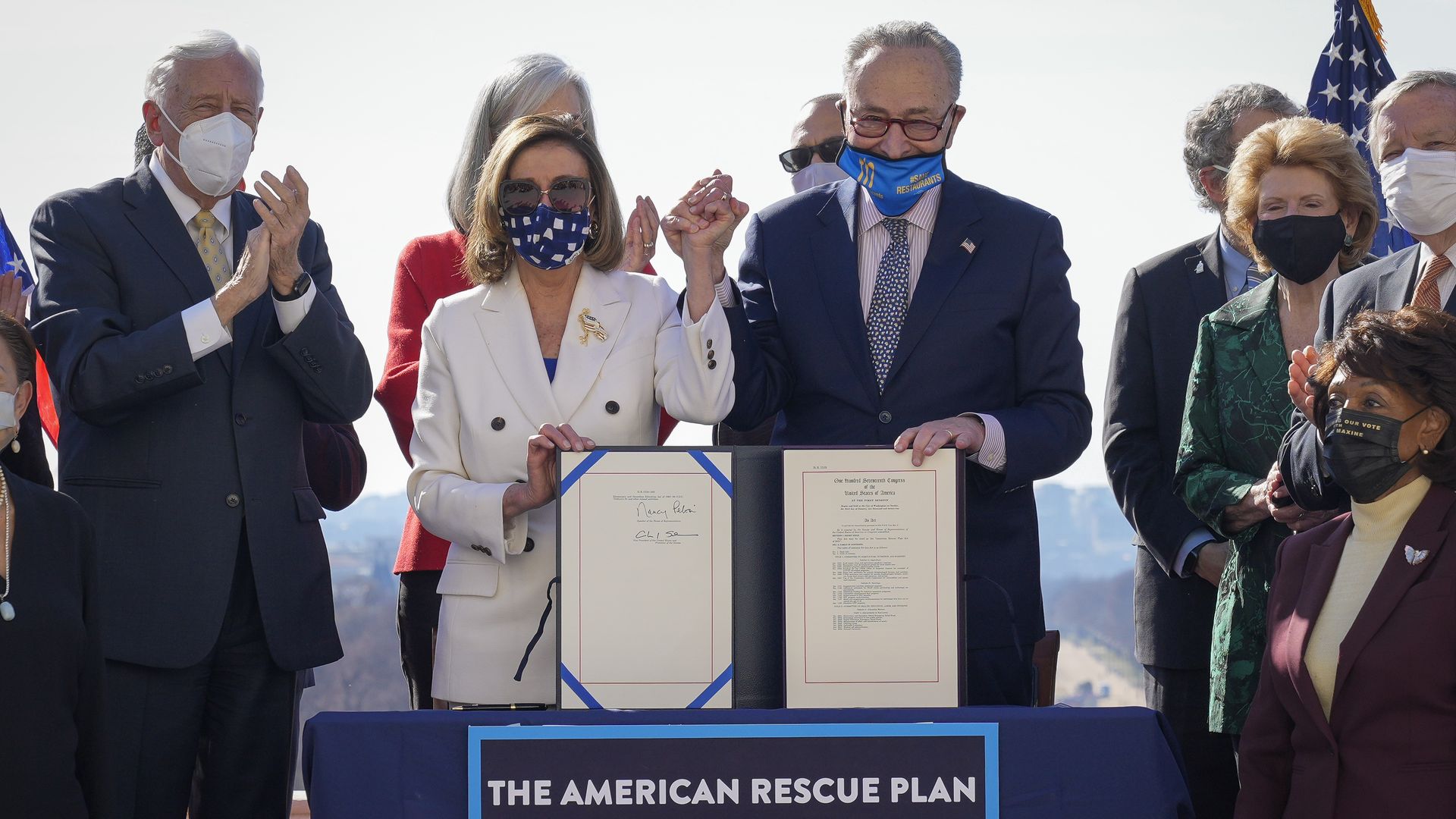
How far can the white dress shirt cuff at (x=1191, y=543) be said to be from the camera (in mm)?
3973

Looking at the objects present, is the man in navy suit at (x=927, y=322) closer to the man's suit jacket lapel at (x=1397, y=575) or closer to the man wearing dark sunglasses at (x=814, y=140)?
the man's suit jacket lapel at (x=1397, y=575)

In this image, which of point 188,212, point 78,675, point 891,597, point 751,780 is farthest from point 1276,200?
point 78,675

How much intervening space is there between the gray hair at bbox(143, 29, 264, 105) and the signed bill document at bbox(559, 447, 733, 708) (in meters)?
1.66

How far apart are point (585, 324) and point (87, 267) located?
1203mm

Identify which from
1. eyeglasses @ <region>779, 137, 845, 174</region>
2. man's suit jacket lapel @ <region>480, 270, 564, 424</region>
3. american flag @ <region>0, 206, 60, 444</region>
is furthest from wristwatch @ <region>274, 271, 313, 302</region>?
eyeglasses @ <region>779, 137, 845, 174</region>

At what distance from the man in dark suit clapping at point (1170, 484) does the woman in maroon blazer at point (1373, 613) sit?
2.89 feet

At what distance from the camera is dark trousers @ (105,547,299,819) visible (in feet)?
11.3

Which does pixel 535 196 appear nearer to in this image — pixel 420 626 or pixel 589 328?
pixel 589 328

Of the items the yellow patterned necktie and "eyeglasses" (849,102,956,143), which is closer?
"eyeglasses" (849,102,956,143)

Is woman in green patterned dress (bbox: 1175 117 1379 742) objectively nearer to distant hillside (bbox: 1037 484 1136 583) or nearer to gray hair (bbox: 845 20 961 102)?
gray hair (bbox: 845 20 961 102)

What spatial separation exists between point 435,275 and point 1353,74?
4152mm

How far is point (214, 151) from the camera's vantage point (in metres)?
3.65

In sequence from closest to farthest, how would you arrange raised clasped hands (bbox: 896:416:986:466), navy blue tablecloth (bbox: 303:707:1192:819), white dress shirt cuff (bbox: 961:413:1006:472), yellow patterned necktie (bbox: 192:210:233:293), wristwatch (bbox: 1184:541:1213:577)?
navy blue tablecloth (bbox: 303:707:1192:819) → raised clasped hands (bbox: 896:416:986:466) → white dress shirt cuff (bbox: 961:413:1006:472) → yellow patterned necktie (bbox: 192:210:233:293) → wristwatch (bbox: 1184:541:1213:577)

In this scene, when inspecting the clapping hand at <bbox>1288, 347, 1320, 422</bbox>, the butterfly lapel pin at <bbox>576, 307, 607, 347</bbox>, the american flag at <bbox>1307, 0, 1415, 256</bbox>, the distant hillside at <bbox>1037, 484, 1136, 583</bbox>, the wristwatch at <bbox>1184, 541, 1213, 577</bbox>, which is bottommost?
the distant hillside at <bbox>1037, 484, 1136, 583</bbox>
